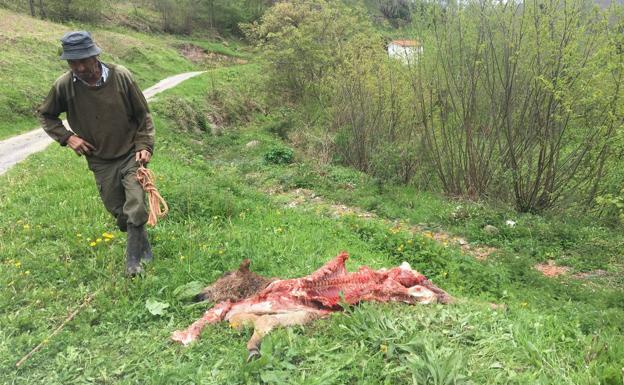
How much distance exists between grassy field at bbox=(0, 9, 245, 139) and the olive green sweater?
12224 millimetres

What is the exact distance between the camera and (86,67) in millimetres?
3953

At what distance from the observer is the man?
13.7 ft

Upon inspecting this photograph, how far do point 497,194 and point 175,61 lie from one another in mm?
31753

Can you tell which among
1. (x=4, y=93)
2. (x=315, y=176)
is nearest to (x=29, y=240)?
(x=315, y=176)

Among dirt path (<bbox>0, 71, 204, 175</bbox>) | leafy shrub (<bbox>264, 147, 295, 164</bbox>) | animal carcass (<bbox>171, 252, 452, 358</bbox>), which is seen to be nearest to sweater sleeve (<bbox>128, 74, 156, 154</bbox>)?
animal carcass (<bbox>171, 252, 452, 358</bbox>)

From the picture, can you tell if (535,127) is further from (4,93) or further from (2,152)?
(4,93)

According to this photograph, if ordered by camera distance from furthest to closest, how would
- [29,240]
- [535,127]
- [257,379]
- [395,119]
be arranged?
1. [395,119]
2. [535,127]
3. [29,240]
4. [257,379]

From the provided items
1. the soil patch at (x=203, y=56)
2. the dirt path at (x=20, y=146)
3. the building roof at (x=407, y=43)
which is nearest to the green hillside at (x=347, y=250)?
the building roof at (x=407, y=43)

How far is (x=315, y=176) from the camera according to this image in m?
12.8

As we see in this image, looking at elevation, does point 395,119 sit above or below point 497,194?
above

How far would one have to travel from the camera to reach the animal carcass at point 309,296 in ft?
11.4

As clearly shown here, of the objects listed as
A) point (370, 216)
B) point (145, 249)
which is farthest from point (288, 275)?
point (370, 216)

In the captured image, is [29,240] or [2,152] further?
[2,152]

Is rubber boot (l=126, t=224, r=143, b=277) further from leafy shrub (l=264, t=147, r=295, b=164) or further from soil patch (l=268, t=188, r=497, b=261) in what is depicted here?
leafy shrub (l=264, t=147, r=295, b=164)
